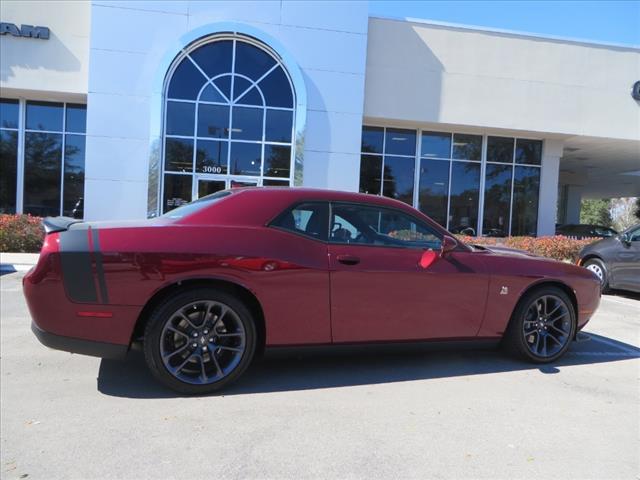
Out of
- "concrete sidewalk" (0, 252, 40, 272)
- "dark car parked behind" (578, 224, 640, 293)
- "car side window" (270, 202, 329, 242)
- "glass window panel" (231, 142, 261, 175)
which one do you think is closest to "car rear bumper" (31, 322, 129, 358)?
"car side window" (270, 202, 329, 242)

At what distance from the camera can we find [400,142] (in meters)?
17.5

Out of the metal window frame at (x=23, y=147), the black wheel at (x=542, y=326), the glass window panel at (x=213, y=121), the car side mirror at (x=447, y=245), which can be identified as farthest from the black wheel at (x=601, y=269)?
the metal window frame at (x=23, y=147)

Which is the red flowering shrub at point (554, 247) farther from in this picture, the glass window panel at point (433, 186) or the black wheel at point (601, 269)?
the black wheel at point (601, 269)

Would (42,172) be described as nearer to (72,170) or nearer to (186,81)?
(72,170)

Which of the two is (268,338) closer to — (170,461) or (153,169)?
(170,461)

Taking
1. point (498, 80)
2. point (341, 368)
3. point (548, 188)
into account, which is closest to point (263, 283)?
point (341, 368)

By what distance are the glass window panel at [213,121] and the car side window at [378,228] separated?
11376 millimetres

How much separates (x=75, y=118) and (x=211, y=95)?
205 inches

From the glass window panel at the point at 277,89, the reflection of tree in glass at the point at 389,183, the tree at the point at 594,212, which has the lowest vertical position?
the reflection of tree in glass at the point at 389,183

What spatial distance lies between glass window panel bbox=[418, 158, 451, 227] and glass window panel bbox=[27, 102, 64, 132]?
483 inches

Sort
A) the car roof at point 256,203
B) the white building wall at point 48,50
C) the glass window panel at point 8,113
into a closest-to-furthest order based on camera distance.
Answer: the car roof at point 256,203 < the white building wall at point 48,50 < the glass window panel at point 8,113

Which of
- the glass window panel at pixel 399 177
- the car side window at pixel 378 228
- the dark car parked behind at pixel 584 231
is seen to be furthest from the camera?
the dark car parked behind at pixel 584 231

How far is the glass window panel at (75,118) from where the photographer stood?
16.6 metres

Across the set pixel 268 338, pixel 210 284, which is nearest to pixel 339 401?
pixel 268 338
